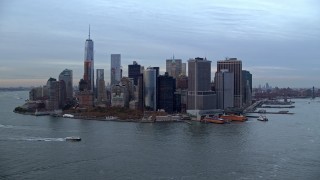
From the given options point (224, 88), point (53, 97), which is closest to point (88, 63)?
point (53, 97)

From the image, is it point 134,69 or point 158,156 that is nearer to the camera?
point 158,156

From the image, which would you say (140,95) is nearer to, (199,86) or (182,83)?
(199,86)

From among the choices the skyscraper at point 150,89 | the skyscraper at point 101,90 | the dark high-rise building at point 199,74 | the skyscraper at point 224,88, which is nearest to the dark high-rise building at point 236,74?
the skyscraper at point 224,88

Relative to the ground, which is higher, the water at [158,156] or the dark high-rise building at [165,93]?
the dark high-rise building at [165,93]

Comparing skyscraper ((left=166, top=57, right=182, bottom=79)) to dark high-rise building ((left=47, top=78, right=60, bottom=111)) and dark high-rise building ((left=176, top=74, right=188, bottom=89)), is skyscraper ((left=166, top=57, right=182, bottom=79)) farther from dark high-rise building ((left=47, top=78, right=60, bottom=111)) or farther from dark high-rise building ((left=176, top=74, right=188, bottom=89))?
dark high-rise building ((left=47, top=78, right=60, bottom=111))

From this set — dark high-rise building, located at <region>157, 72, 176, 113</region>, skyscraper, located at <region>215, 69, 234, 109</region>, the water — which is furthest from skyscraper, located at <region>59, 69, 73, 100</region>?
the water

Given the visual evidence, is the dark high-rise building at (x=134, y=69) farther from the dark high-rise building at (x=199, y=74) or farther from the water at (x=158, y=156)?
the water at (x=158, y=156)

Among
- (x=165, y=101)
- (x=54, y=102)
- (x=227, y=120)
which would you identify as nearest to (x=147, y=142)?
(x=227, y=120)
